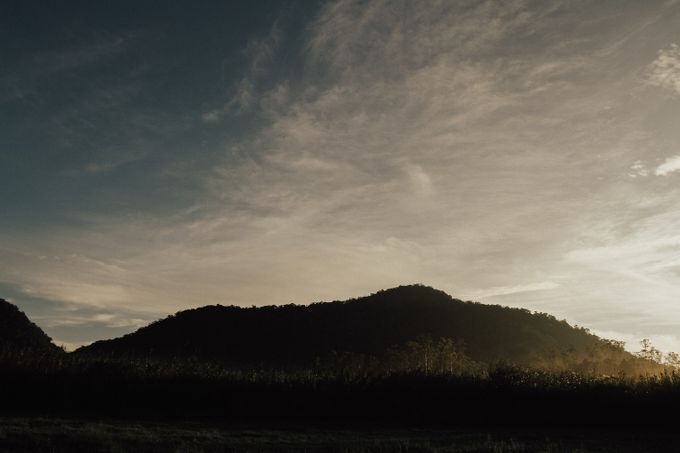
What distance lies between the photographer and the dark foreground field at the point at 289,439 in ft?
53.5

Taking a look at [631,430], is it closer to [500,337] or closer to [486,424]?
[486,424]

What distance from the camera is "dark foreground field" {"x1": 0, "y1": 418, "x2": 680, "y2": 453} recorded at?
16.3 metres

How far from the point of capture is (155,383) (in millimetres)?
26203

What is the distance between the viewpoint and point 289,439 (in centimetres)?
1953

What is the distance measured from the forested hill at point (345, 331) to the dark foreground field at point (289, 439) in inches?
1902

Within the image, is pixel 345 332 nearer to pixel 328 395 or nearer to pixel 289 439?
pixel 328 395

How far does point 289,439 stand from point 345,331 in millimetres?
64784

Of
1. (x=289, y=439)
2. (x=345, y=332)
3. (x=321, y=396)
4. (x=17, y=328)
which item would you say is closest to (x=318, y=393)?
(x=321, y=396)

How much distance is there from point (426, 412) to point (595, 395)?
28.6ft

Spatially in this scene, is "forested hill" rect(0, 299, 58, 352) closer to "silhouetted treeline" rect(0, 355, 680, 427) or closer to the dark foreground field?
"silhouetted treeline" rect(0, 355, 680, 427)

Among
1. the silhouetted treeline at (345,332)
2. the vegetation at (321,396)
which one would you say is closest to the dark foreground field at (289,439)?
the vegetation at (321,396)

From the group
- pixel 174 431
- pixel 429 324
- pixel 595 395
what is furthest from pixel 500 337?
pixel 174 431

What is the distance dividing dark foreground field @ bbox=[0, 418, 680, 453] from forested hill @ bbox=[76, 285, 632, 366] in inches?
1902

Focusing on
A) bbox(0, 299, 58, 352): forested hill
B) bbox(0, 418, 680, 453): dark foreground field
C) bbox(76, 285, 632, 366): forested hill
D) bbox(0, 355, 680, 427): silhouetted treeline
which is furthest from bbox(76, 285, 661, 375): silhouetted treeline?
bbox(0, 418, 680, 453): dark foreground field
